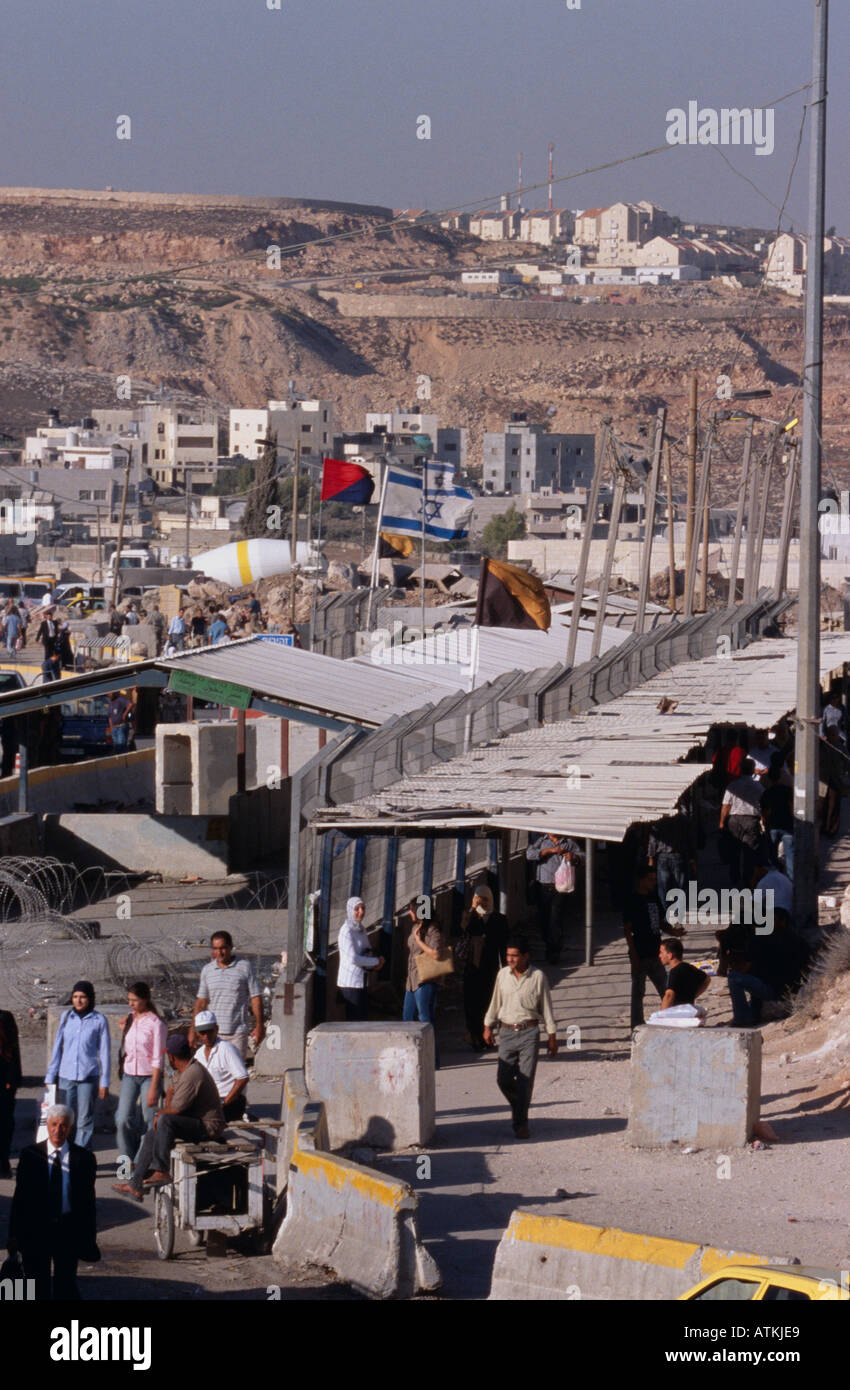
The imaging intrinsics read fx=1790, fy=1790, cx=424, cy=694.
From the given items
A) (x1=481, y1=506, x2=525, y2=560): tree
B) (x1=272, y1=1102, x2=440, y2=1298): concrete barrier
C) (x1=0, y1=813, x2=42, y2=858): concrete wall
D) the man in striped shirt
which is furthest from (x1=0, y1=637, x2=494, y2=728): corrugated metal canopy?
(x1=481, y1=506, x2=525, y2=560): tree

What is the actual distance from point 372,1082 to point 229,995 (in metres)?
1.08

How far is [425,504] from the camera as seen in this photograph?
2970 centimetres

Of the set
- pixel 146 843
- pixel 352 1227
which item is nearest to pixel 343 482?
pixel 146 843

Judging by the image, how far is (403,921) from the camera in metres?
13.9

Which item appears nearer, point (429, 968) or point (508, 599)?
point (429, 968)

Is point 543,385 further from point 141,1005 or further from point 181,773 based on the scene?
point 141,1005

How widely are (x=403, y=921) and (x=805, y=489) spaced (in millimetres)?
4579

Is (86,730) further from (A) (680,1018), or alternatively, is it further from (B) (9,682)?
(A) (680,1018)

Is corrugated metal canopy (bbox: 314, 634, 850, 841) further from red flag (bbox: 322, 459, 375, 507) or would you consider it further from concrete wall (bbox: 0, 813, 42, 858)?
red flag (bbox: 322, 459, 375, 507)

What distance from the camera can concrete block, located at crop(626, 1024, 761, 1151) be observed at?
912 cm

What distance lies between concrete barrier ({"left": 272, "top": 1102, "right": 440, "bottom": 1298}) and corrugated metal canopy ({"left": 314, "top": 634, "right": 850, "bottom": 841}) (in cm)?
303

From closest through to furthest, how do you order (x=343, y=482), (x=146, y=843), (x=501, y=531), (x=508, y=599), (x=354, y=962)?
1. (x=354, y=962)
2. (x=508, y=599)
3. (x=146, y=843)
4. (x=343, y=482)
5. (x=501, y=531)
